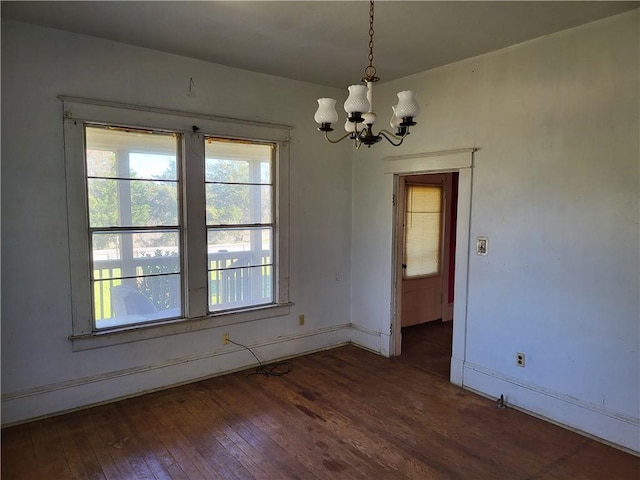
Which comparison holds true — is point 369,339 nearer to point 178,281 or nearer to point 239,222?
point 239,222

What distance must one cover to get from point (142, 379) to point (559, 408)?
334cm

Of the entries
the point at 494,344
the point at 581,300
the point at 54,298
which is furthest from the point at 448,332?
the point at 54,298

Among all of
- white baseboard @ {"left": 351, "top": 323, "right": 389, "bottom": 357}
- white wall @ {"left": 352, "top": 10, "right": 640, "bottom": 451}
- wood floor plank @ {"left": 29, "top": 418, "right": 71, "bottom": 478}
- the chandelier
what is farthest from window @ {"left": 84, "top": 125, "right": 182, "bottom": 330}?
white wall @ {"left": 352, "top": 10, "right": 640, "bottom": 451}

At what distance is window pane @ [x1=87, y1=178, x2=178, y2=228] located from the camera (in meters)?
3.27

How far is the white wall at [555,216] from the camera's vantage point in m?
2.75

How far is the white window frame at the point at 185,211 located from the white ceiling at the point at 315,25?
556mm

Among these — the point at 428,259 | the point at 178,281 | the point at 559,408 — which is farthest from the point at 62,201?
the point at 428,259

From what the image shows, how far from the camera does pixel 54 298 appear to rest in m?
3.11

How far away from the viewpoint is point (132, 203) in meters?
3.41

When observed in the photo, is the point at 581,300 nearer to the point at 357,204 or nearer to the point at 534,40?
the point at 534,40

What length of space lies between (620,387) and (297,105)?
359 cm

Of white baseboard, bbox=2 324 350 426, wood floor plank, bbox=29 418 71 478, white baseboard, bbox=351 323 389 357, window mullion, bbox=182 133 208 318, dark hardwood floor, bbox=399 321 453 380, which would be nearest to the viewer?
wood floor plank, bbox=29 418 71 478

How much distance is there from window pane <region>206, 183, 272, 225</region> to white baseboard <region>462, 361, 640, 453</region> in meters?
2.42

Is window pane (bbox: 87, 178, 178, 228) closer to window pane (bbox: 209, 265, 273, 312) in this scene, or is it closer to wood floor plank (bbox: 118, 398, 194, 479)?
window pane (bbox: 209, 265, 273, 312)
